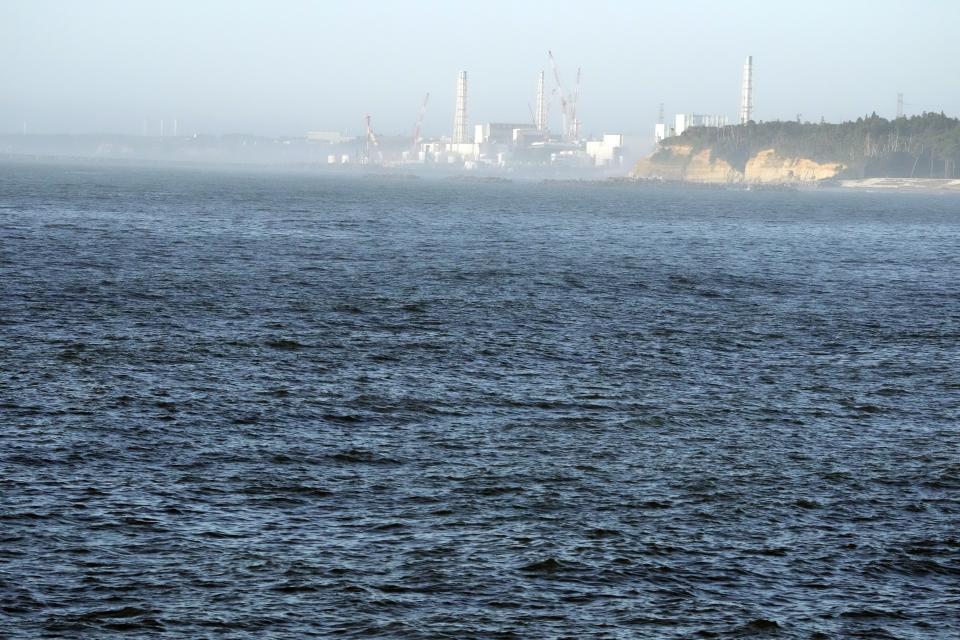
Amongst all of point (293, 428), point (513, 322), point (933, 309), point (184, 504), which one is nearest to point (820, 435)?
point (293, 428)

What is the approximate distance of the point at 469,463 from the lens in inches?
1184

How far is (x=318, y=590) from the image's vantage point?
21.3 meters

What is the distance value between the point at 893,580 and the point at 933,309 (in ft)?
159

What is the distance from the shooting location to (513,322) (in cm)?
5747

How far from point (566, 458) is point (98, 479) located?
11267mm

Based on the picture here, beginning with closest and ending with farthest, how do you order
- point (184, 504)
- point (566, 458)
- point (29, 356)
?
point (184, 504), point (566, 458), point (29, 356)

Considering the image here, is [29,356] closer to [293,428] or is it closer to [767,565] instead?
[293,428]

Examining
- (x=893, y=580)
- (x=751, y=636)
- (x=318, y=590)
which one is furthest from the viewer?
(x=893, y=580)

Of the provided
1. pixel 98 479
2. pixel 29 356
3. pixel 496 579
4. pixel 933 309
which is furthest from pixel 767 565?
pixel 933 309

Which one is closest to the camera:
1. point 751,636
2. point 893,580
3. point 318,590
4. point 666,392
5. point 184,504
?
point 751,636

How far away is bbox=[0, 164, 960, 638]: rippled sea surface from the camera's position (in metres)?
21.1

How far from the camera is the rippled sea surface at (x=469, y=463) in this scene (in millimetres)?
21094

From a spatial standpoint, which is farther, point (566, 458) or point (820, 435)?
point (820, 435)

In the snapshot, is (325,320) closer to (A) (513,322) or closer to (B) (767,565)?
(A) (513,322)
